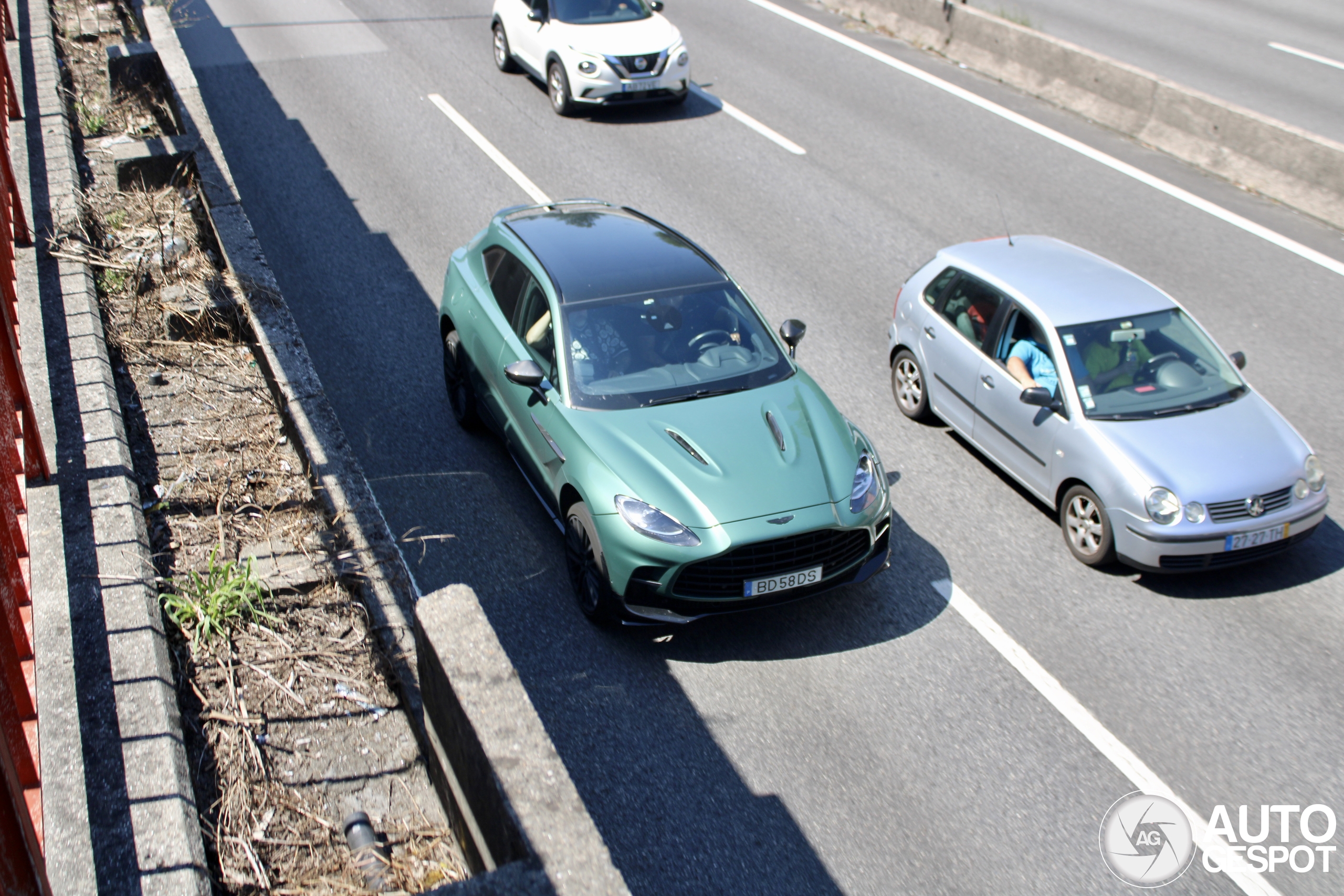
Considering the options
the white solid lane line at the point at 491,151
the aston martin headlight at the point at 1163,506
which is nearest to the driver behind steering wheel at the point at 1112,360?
the aston martin headlight at the point at 1163,506

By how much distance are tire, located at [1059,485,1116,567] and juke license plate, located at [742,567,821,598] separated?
2075mm

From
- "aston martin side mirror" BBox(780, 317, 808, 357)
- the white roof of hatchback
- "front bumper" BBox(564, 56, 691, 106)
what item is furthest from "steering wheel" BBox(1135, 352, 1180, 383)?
"front bumper" BBox(564, 56, 691, 106)

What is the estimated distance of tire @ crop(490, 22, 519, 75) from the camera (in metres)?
16.2

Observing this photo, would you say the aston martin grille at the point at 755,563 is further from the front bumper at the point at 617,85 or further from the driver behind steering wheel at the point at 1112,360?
the front bumper at the point at 617,85

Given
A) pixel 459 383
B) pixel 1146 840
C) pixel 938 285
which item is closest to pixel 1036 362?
pixel 938 285

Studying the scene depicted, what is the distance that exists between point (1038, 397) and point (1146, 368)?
0.81 meters

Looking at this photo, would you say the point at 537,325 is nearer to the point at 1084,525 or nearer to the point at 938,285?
the point at 938,285

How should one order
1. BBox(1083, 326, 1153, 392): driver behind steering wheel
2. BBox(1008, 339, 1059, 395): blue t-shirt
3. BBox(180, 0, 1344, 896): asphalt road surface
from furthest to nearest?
BBox(1008, 339, 1059, 395): blue t-shirt < BBox(1083, 326, 1153, 392): driver behind steering wheel < BBox(180, 0, 1344, 896): asphalt road surface

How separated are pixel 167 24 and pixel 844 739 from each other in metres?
13.9

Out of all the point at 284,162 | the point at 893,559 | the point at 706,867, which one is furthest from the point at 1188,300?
the point at 284,162

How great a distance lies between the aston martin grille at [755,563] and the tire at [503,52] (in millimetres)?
12285

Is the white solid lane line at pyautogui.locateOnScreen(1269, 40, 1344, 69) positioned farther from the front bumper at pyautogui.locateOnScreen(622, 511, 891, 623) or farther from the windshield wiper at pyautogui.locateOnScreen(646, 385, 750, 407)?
the front bumper at pyautogui.locateOnScreen(622, 511, 891, 623)

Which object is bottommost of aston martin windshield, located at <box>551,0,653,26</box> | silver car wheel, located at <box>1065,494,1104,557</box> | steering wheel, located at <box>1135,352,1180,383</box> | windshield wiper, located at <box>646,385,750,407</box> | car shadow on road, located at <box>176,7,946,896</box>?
car shadow on road, located at <box>176,7,946,896</box>

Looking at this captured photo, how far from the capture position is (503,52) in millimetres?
16422
